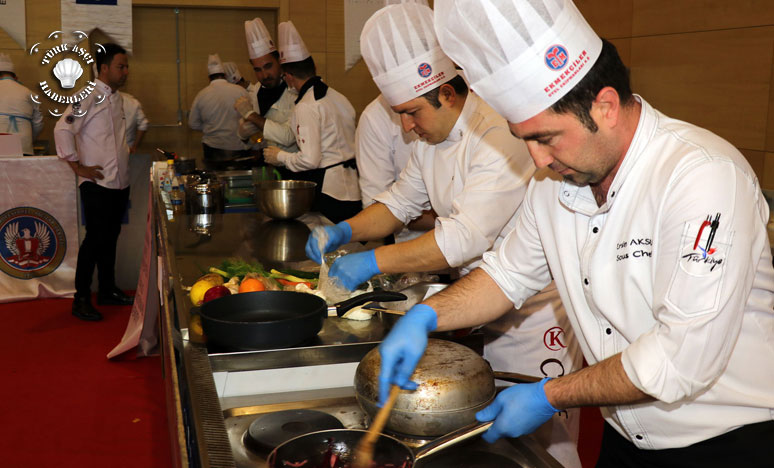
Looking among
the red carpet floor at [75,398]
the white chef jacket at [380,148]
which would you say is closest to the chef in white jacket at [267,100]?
the white chef jacket at [380,148]

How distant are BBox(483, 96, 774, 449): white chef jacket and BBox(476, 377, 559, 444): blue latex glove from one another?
0.15 m

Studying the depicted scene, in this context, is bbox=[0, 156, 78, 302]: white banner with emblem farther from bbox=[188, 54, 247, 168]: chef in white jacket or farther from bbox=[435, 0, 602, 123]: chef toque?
bbox=[435, 0, 602, 123]: chef toque

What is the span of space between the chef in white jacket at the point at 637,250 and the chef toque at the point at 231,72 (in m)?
6.37

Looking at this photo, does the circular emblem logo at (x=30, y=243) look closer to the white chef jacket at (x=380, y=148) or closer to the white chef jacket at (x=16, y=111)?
the white chef jacket at (x=16, y=111)

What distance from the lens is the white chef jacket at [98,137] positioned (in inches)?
175

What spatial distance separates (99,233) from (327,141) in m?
1.65

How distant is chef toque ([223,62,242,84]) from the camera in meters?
7.27

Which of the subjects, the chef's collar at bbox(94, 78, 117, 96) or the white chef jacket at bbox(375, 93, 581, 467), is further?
the chef's collar at bbox(94, 78, 117, 96)

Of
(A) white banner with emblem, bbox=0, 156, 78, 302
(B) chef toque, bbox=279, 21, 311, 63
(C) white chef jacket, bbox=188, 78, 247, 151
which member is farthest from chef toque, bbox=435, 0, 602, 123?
(C) white chef jacket, bbox=188, 78, 247, 151

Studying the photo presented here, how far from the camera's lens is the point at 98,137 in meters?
4.54

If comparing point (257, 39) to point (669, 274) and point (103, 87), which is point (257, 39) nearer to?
point (103, 87)

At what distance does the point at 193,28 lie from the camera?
7453 mm

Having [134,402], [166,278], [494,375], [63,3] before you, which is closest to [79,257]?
[134,402]

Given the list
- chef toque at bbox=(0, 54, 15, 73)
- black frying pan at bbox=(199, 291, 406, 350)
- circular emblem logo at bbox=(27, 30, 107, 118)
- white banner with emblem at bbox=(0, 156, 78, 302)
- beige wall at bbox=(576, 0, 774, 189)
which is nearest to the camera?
black frying pan at bbox=(199, 291, 406, 350)
